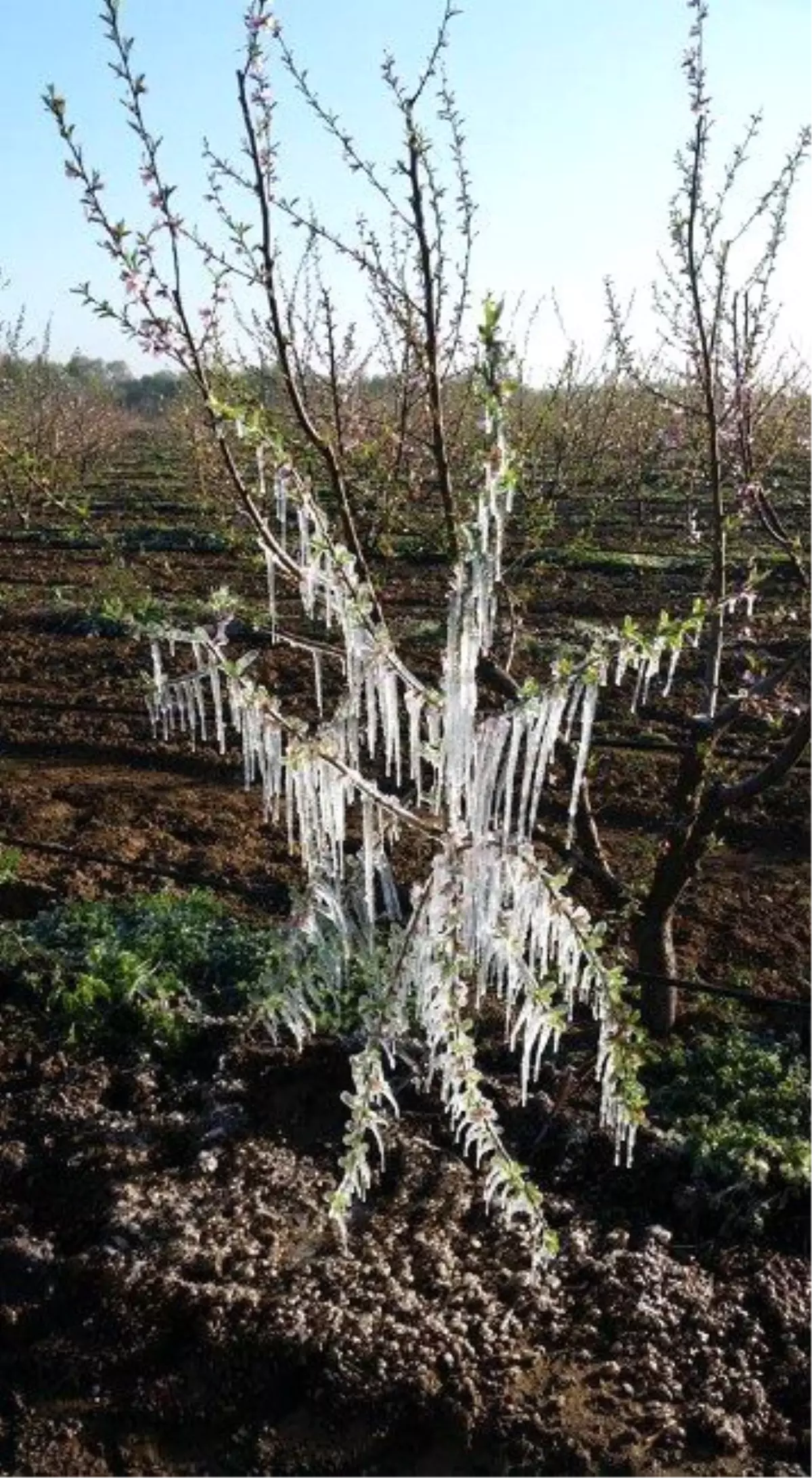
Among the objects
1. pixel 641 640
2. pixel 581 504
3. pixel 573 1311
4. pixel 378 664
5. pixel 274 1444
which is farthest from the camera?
pixel 581 504

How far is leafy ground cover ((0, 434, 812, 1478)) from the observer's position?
292cm

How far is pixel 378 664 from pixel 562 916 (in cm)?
67

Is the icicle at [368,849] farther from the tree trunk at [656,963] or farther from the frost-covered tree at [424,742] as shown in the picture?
the tree trunk at [656,963]

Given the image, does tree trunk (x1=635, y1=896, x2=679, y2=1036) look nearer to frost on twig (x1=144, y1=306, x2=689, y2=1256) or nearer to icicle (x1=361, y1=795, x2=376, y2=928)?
frost on twig (x1=144, y1=306, x2=689, y2=1256)

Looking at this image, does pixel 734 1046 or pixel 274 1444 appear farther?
pixel 734 1046

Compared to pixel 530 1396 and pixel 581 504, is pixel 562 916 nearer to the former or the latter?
pixel 530 1396

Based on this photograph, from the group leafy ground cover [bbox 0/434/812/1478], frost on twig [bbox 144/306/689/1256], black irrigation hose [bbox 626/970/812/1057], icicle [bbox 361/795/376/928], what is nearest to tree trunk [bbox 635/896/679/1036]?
black irrigation hose [bbox 626/970/812/1057]

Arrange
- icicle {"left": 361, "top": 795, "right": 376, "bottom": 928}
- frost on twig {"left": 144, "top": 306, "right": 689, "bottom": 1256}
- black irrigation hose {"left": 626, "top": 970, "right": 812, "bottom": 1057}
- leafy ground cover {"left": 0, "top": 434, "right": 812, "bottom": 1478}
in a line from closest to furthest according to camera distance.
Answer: frost on twig {"left": 144, "top": 306, "right": 689, "bottom": 1256}, icicle {"left": 361, "top": 795, "right": 376, "bottom": 928}, leafy ground cover {"left": 0, "top": 434, "right": 812, "bottom": 1478}, black irrigation hose {"left": 626, "top": 970, "right": 812, "bottom": 1057}

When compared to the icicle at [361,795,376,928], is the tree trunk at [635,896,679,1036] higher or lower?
lower

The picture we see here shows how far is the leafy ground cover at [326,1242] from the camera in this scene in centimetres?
292

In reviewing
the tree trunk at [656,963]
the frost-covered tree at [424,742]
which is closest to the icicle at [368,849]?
the frost-covered tree at [424,742]

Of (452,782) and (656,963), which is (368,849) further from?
(656,963)

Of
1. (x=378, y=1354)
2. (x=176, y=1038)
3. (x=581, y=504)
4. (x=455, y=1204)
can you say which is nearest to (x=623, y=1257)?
(x=455, y=1204)

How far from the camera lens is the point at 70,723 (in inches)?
309
